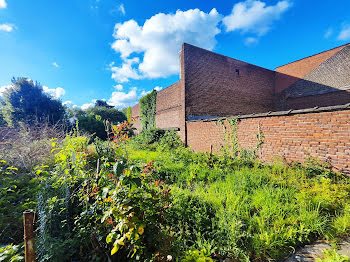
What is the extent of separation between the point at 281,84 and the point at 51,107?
76.6 feet

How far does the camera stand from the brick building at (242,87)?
989 cm

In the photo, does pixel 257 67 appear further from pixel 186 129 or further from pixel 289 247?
pixel 289 247

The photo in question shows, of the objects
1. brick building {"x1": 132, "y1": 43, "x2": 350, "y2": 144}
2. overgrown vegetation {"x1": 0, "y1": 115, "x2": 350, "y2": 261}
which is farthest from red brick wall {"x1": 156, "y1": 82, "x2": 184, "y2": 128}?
overgrown vegetation {"x1": 0, "y1": 115, "x2": 350, "y2": 261}

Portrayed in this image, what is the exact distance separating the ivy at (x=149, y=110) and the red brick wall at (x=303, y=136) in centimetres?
992

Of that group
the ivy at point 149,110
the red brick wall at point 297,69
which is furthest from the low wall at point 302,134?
the red brick wall at point 297,69

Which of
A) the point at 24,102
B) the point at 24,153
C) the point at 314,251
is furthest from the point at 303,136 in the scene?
the point at 24,102

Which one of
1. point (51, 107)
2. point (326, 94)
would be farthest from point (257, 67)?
point (51, 107)

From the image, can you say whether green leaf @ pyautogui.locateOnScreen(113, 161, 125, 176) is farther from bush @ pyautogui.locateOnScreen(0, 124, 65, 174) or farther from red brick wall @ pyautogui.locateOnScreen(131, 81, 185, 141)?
red brick wall @ pyautogui.locateOnScreen(131, 81, 185, 141)

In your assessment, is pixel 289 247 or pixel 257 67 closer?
pixel 289 247

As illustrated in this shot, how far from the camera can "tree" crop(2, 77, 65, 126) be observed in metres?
13.9

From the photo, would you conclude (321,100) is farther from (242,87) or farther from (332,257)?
(332,257)

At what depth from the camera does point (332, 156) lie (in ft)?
12.6

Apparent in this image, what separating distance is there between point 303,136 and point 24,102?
21.1 m

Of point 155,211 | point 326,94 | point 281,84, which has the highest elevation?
point 281,84
